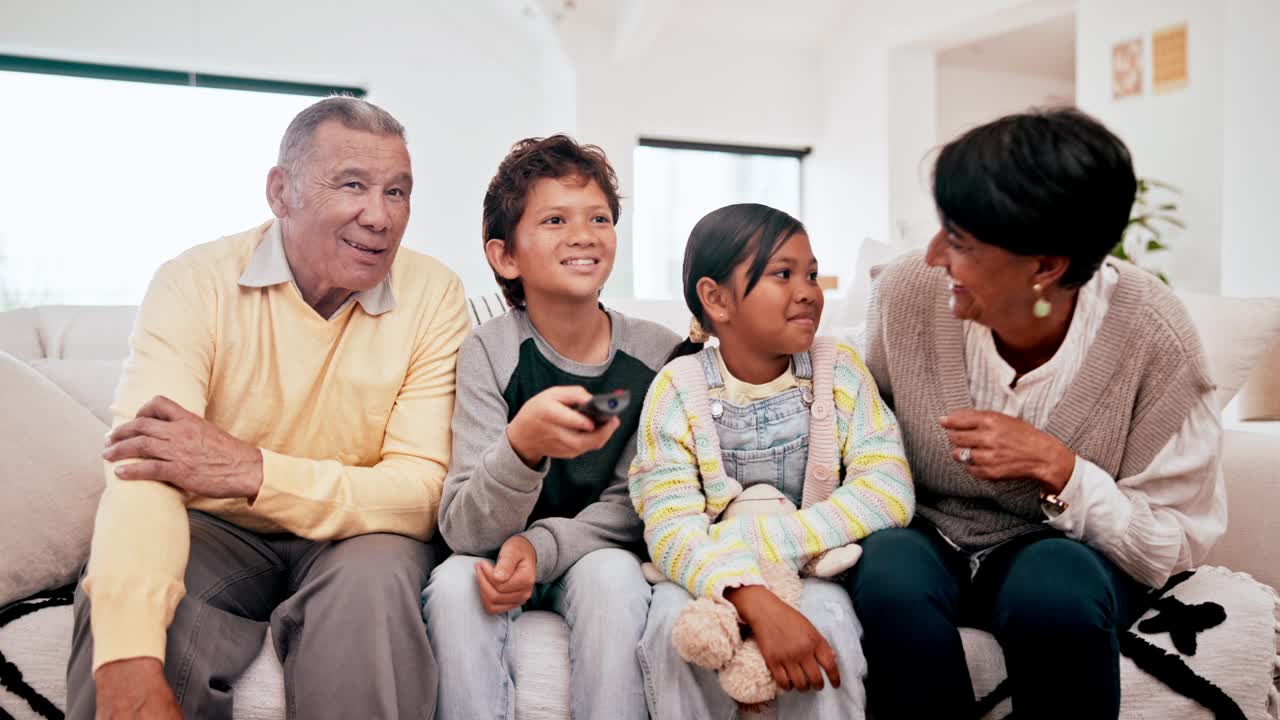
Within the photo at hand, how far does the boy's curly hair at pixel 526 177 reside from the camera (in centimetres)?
165

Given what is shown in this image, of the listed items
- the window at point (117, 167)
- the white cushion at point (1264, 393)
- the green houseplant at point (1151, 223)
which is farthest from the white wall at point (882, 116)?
the white cushion at point (1264, 393)

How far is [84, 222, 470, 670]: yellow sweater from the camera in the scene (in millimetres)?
1384

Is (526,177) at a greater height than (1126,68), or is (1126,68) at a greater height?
(1126,68)

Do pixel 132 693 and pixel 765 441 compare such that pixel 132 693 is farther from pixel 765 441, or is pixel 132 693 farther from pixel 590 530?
pixel 765 441

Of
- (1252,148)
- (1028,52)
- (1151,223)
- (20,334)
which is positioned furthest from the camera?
(1028,52)

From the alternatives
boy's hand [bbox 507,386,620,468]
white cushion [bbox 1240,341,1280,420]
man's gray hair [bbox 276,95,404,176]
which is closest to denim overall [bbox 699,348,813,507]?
boy's hand [bbox 507,386,620,468]

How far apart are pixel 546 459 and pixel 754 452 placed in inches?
15.0

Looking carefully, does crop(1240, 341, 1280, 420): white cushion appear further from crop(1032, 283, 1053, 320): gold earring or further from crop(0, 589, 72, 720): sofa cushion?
crop(0, 589, 72, 720): sofa cushion

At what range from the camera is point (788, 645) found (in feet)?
3.86

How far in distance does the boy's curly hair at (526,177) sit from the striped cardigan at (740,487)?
0.39 meters

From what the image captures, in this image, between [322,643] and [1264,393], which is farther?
[1264,393]

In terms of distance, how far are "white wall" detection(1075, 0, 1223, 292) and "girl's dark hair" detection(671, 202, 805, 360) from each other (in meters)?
5.28

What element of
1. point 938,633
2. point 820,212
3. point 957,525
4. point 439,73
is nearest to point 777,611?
point 938,633

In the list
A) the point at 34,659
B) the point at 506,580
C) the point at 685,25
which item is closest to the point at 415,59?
the point at 685,25
